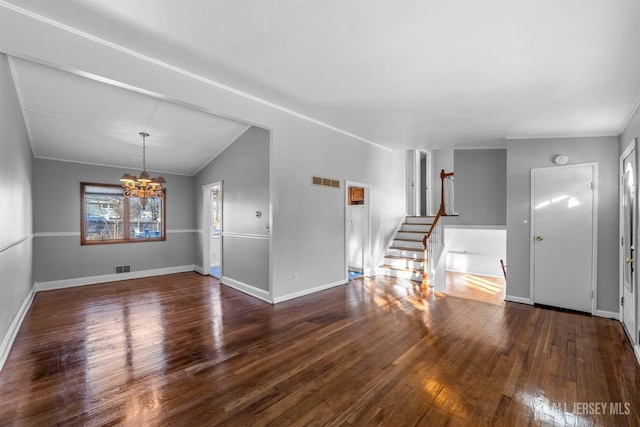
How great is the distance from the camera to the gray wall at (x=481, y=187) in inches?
230

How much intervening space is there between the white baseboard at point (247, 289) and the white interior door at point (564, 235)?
4.26 metres

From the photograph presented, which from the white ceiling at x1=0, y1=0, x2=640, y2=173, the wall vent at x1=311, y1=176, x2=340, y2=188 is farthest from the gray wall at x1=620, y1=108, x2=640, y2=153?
the wall vent at x1=311, y1=176, x2=340, y2=188

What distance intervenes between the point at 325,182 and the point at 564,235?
380 centimetres

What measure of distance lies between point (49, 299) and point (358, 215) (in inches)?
235

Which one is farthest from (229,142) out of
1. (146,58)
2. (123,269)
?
(123,269)

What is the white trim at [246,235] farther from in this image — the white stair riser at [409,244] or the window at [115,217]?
the white stair riser at [409,244]

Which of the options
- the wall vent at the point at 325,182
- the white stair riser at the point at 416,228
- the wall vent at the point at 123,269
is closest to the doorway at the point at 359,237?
the wall vent at the point at 325,182

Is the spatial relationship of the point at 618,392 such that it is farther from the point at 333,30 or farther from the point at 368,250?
the point at 368,250

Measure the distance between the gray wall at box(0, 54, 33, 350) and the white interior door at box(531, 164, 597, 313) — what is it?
656 centimetres

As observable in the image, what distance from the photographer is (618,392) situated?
227cm

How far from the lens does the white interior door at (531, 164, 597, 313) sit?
4.16 m

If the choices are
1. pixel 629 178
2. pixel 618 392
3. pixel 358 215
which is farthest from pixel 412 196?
pixel 618 392

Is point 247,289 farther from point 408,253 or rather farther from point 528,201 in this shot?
point 528,201

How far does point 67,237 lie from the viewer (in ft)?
18.5
